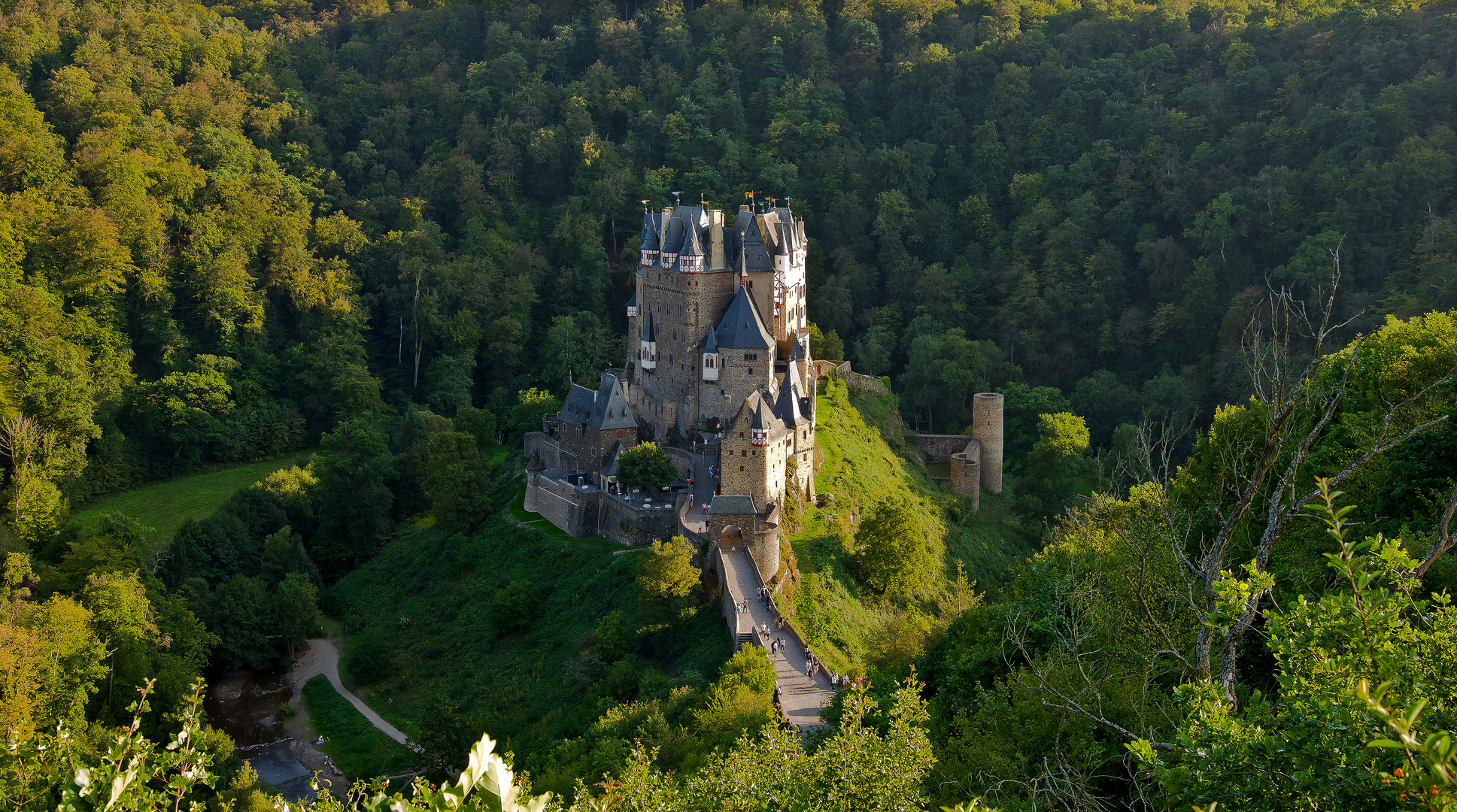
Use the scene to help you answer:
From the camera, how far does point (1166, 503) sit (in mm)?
25625

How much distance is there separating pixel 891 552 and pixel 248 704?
27.6m

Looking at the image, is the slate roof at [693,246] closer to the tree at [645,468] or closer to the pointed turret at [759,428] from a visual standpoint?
the tree at [645,468]

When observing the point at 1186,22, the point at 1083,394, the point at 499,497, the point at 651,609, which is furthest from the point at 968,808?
the point at 1186,22

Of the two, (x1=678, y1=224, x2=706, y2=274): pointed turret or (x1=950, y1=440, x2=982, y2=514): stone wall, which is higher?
(x1=678, y1=224, x2=706, y2=274): pointed turret

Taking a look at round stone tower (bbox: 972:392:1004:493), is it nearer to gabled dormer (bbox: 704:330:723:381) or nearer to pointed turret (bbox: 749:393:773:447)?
gabled dormer (bbox: 704:330:723:381)

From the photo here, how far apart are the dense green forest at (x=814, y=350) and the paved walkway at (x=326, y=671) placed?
45.6 inches

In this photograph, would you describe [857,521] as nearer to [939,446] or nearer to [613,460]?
[613,460]

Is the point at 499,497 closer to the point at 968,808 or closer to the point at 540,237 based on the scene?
the point at 540,237

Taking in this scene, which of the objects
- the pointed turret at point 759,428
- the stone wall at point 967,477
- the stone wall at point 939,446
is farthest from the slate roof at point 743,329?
the stone wall at point 939,446

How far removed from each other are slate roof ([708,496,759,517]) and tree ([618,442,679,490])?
188 inches

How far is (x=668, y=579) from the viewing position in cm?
4084

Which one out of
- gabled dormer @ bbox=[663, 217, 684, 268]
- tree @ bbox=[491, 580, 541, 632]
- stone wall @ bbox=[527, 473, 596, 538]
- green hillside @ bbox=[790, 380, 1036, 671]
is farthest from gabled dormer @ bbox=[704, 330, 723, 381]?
tree @ bbox=[491, 580, 541, 632]

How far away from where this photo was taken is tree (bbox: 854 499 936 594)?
44.8 meters

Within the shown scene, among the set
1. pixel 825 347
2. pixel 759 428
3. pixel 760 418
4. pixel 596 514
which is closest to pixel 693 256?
pixel 760 418
